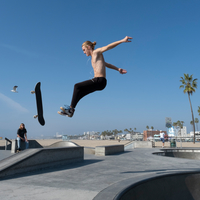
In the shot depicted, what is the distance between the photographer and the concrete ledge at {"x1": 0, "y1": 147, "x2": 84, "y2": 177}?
19.1 feet

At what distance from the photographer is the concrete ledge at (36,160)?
582 centimetres

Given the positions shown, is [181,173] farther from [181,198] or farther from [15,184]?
[15,184]

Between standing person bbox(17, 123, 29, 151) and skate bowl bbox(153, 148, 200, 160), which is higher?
standing person bbox(17, 123, 29, 151)

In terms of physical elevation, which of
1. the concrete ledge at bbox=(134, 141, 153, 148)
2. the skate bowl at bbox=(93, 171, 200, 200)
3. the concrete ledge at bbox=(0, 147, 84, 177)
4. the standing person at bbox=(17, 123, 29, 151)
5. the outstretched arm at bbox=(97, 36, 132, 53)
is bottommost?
the concrete ledge at bbox=(134, 141, 153, 148)

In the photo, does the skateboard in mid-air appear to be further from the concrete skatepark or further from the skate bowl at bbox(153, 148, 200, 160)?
the skate bowl at bbox(153, 148, 200, 160)

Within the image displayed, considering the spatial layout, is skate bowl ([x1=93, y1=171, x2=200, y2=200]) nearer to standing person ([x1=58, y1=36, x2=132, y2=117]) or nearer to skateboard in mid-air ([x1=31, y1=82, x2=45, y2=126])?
standing person ([x1=58, y1=36, x2=132, y2=117])

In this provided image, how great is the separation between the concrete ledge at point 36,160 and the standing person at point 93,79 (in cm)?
266

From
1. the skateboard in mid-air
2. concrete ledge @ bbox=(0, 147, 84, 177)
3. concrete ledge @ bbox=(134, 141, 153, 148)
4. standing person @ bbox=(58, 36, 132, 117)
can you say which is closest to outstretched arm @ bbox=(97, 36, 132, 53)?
standing person @ bbox=(58, 36, 132, 117)

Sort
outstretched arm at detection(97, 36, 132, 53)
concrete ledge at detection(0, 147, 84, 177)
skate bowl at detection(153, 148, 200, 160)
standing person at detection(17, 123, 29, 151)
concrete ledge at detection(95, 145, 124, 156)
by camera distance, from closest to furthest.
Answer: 1. outstretched arm at detection(97, 36, 132, 53)
2. concrete ledge at detection(0, 147, 84, 177)
3. standing person at detection(17, 123, 29, 151)
4. concrete ledge at detection(95, 145, 124, 156)
5. skate bowl at detection(153, 148, 200, 160)

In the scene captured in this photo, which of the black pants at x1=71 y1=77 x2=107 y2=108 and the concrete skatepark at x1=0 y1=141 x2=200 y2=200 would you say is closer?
the concrete skatepark at x1=0 y1=141 x2=200 y2=200

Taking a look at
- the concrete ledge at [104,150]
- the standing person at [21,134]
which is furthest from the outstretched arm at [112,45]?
the concrete ledge at [104,150]

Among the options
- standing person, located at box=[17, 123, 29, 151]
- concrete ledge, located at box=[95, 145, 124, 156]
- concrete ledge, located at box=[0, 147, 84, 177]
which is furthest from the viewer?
concrete ledge, located at box=[95, 145, 124, 156]

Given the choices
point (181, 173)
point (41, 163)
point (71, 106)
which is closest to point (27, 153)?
point (41, 163)

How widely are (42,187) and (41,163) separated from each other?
9.08ft
